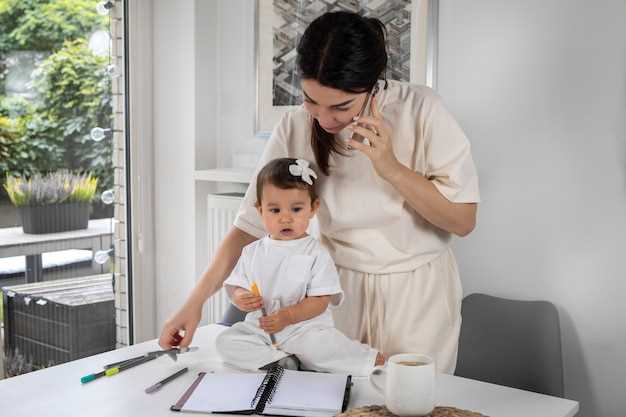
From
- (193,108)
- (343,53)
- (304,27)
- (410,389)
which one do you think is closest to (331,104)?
(343,53)

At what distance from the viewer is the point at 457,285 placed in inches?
64.7

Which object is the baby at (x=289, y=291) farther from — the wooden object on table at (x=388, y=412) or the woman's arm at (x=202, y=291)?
the wooden object on table at (x=388, y=412)

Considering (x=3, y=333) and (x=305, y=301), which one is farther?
(x=3, y=333)

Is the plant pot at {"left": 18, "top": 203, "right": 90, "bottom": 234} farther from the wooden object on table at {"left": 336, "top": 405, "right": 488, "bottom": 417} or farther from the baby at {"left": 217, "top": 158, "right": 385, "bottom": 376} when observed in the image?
the wooden object on table at {"left": 336, "top": 405, "right": 488, "bottom": 417}

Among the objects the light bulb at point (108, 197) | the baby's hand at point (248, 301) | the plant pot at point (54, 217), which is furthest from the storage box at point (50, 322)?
the baby's hand at point (248, 301)

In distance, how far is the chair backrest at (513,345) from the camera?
6.68 feet

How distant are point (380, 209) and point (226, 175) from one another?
1533 mm

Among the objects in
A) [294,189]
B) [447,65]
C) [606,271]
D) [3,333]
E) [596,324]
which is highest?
[447,65]

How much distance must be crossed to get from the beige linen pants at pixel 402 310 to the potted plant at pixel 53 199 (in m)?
1.87

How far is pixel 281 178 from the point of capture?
143cm

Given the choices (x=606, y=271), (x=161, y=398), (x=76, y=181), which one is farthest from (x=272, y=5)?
(x=161, y=398)

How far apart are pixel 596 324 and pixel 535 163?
0.53m

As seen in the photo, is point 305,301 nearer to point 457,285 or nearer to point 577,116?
point 457,285

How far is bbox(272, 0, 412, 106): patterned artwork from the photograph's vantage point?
248 centimetres
